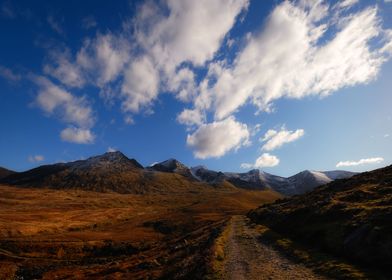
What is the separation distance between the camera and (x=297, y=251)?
37.3 meters

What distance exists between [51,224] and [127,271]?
9054 cm

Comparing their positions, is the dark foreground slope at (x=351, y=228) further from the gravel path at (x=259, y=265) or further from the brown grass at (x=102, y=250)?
the brown grass at (x=102, y=250)

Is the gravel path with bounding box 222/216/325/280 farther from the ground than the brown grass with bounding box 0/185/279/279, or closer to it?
closer to it

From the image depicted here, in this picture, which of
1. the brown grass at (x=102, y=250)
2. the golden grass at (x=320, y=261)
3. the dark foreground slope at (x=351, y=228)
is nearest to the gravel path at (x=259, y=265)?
the golden grass at (x=320, y=261)

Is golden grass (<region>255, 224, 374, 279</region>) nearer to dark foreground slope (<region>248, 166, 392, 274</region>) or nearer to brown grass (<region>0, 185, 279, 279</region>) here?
dark foreground slope (<region>248, 166, 392, 274</region>)

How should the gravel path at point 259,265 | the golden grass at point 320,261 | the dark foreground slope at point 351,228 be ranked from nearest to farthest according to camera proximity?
1. the golden grass at point 320,261
2. the gravel path at point 259,265
3. the dark foreground slope at point 351,228

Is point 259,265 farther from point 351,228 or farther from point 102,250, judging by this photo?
point 102,250

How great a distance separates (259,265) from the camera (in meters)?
33.2

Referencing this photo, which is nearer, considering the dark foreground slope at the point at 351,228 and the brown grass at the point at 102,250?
the dark foreground slope at the point at 351,228

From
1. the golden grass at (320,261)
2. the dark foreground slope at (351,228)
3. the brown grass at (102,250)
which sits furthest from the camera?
the brown grass at (102,250)

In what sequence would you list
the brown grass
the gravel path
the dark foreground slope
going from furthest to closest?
the brown grass
the dark foreground slope
the gravel path

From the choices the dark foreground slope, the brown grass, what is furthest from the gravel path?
the dark foreground slope

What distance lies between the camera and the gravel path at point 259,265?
2898cm

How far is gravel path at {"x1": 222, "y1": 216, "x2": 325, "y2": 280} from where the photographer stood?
95.1 ft
